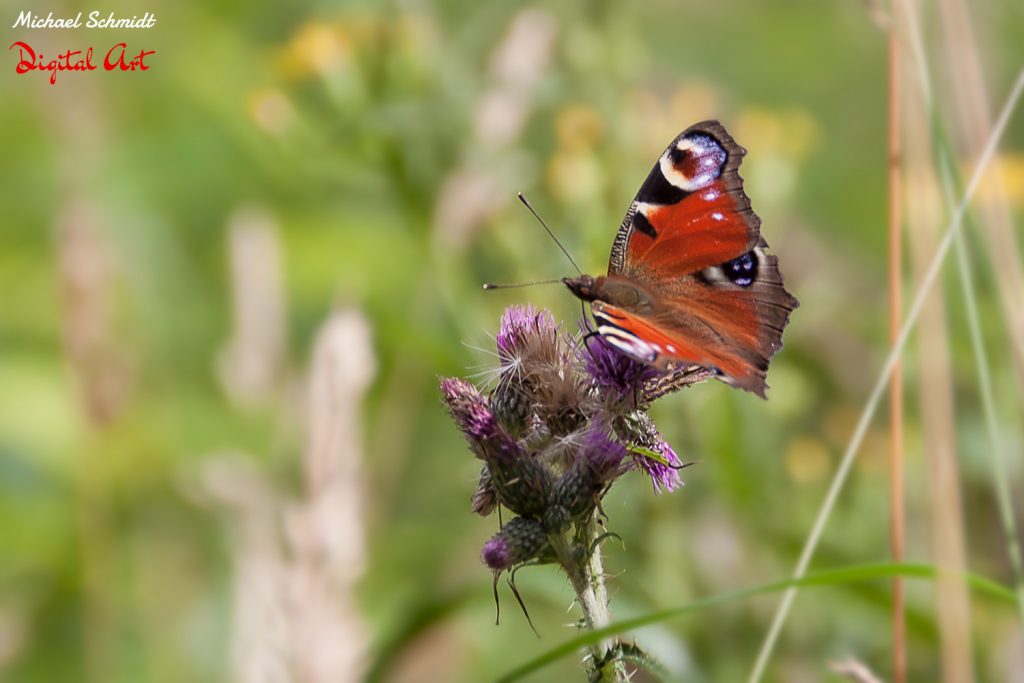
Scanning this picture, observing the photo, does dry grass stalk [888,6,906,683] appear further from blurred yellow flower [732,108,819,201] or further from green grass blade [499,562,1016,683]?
blurred yellow flower [732,108,819,201]

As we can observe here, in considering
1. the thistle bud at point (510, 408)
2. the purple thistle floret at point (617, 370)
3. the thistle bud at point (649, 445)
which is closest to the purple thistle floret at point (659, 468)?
the thistle bud at point (649, 445)

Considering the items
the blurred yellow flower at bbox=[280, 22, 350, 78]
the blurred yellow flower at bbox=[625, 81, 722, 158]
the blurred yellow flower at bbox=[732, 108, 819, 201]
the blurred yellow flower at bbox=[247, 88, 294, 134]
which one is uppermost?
the blurred yellow flower at bbox=[280, 22, 350, 78]

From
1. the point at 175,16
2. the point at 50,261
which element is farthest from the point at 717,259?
the point at 175,16

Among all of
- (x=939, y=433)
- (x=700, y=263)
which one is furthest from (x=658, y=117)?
(x=700, y=263)

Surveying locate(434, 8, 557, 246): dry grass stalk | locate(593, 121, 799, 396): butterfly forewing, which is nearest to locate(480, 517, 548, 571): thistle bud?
locate(593, 121, 799, 396): butterfly forewing

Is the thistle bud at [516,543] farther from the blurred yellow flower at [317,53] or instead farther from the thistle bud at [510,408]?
the blurred yellow flower at [317,53]
